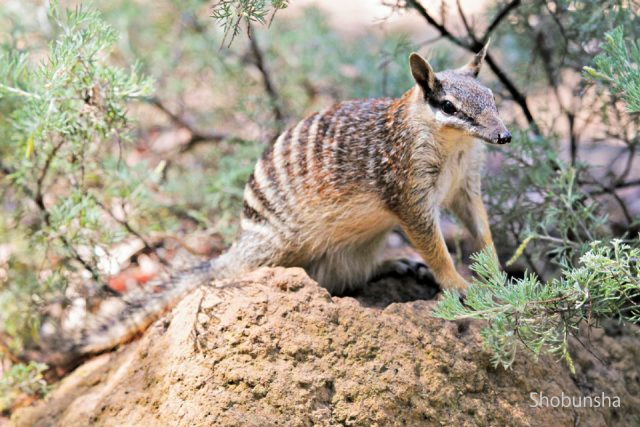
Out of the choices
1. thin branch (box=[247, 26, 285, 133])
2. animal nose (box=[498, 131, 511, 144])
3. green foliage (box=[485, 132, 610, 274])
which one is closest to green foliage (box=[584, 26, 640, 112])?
animal nose (box=[498, 131, 511, 144])

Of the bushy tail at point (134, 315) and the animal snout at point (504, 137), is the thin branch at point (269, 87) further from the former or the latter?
the animal snout at point (504, 137)

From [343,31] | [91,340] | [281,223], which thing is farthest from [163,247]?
[343,31]

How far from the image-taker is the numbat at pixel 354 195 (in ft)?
11.8

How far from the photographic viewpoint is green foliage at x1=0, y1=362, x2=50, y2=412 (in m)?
3.93

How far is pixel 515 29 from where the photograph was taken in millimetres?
5402

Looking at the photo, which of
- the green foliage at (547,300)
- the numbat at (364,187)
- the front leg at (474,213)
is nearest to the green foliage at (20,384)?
the numbat at (364,187)

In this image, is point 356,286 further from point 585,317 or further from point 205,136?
point 205,136

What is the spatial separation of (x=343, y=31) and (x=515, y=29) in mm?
4056

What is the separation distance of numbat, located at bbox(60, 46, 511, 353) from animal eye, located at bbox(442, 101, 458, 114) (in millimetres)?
11

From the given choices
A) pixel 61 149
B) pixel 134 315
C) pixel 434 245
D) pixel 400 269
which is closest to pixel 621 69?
pixel 434 245

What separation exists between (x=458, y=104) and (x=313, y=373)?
138 centimetres

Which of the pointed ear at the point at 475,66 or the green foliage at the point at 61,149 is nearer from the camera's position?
the green foliage at the point at 61,149

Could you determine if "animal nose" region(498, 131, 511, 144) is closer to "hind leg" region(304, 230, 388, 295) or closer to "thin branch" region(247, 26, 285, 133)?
"hind leg" region(304, 230, 388, 295)

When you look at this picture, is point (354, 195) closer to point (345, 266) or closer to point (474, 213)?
point (345, 266)
